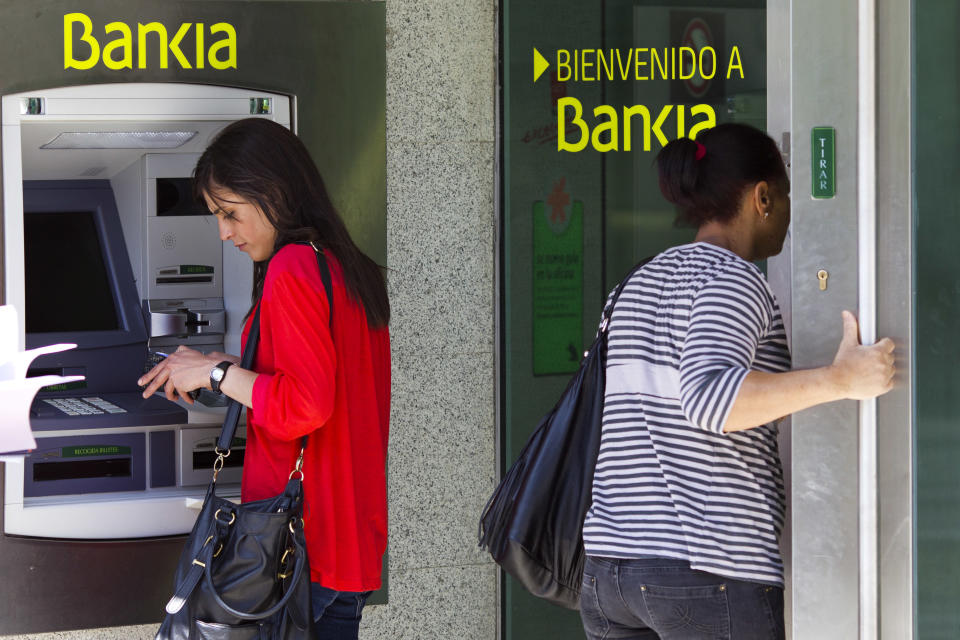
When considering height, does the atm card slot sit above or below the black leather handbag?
above

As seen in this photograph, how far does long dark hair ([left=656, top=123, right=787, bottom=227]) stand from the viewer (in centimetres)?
184

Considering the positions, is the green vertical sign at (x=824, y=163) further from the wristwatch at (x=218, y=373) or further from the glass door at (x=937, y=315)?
the wristwatch at (x=218, y=373)

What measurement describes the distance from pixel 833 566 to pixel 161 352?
1831 mm

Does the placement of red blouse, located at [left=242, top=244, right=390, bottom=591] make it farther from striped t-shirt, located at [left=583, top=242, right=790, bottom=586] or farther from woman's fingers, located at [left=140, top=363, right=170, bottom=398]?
striped t-shirt, located at [left=583, top=242, right=790, bottom=586]

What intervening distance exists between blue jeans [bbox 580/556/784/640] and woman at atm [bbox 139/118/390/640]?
750 millimetres

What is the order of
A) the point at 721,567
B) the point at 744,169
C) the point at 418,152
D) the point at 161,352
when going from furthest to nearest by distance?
1. the point at 418,152
2. the point at 161,352
3. the point at 744,169
4. the point at 721,567

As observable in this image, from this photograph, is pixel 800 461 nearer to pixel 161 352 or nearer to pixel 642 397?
pixel 642 397

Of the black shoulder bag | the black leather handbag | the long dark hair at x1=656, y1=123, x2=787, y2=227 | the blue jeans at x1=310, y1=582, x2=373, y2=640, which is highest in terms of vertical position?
the long dark hair at x1=656, y1=123, x2=787, y2=227

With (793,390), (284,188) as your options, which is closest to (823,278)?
(793,390)

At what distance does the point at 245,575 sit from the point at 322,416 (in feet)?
1.11

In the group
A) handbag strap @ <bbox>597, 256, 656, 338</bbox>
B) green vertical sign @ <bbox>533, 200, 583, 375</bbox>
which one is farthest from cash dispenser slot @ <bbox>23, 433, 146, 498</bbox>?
handbag strap @ <bbox>597, 256, 656, 338</bbox>

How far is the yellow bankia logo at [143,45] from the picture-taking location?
294cm

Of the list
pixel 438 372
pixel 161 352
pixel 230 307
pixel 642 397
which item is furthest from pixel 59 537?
pixel 642 397

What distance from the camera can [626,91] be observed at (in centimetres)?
352
